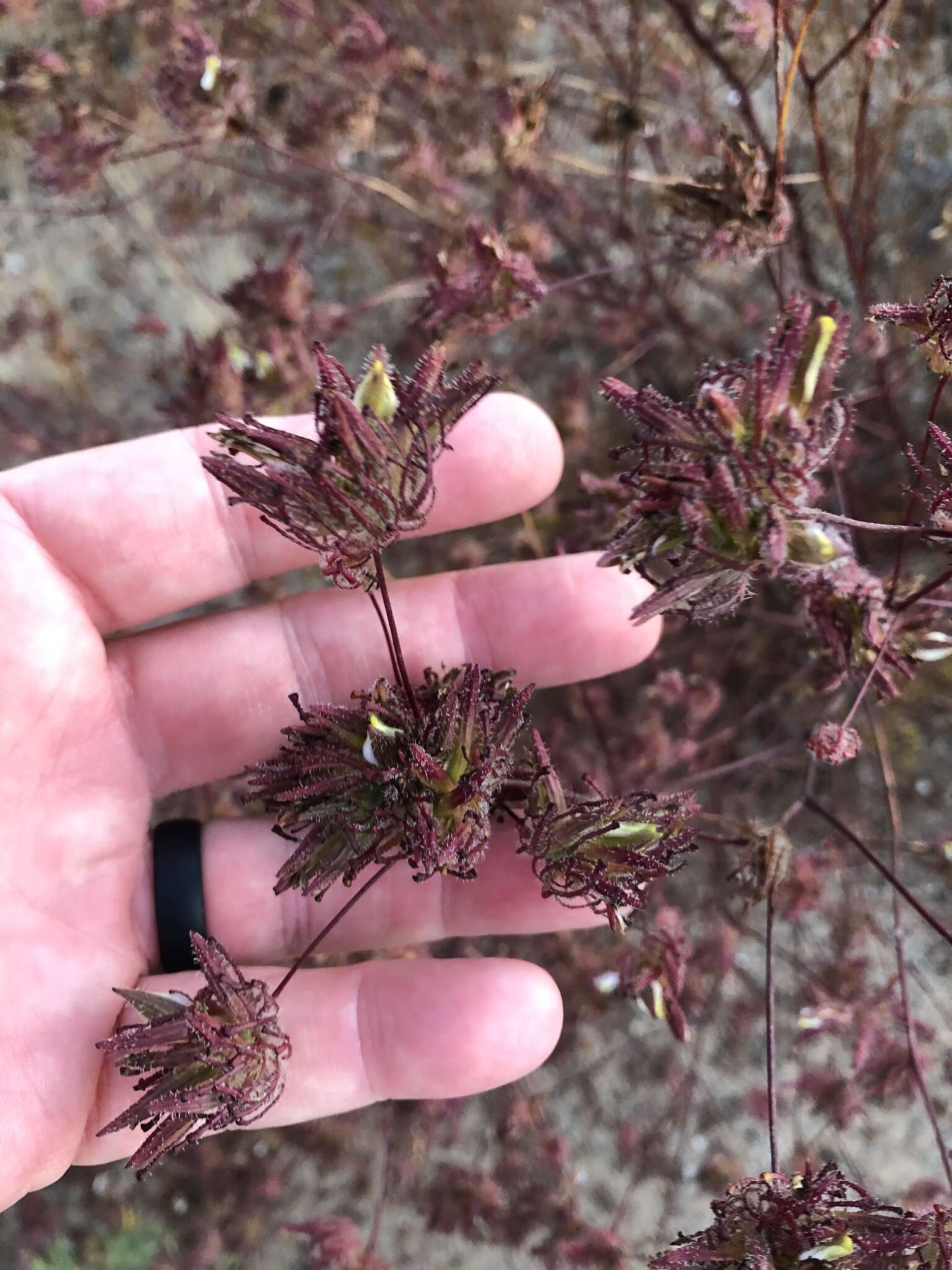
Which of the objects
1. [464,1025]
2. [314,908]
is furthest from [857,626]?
[314,908]

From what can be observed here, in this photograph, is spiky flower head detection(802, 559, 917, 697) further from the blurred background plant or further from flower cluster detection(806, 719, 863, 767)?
the blurred background plant

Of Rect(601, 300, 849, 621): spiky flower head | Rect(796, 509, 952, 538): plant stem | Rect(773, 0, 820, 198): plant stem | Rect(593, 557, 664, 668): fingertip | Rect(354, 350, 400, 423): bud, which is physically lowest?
Rect(593, 557, 664, 668): fingertip

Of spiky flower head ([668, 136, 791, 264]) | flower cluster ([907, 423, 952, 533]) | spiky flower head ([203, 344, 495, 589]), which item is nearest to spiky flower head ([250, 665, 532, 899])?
spiky flower head ([203, 344, 495, 589])

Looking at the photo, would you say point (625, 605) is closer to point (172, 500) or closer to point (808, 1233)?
point (172, 500)

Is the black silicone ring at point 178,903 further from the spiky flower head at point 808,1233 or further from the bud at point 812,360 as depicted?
the bud at point 812,360

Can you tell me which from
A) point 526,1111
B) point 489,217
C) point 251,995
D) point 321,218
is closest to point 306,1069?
point 251,995

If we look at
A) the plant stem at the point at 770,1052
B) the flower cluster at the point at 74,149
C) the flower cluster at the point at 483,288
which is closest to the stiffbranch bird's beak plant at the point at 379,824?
the plant stem at the point at 770,1052
